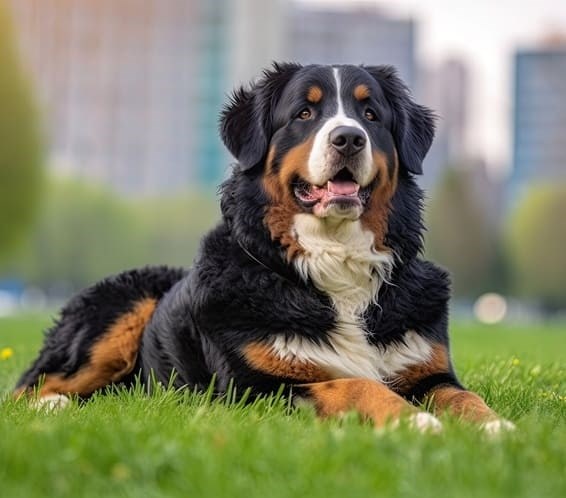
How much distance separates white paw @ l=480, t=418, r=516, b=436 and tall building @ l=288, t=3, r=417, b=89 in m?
132

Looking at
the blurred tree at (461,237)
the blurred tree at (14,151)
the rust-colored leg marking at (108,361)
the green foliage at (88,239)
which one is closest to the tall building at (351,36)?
the green foliage at (88,239)

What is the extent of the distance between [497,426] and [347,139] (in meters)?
1.70

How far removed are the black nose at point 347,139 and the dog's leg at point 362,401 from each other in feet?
3.87

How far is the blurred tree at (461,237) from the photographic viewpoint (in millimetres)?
59969

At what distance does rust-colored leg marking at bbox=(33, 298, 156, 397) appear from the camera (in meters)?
6.71

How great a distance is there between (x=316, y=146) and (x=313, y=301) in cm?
82

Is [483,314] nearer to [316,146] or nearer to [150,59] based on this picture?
[316,146]

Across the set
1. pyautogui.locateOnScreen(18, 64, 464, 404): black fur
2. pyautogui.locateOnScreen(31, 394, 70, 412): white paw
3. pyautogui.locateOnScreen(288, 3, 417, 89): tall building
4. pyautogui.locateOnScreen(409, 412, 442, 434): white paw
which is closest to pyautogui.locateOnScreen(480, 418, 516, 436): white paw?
pyautogui.locateOnScreen(409, 412, 442, 434): white paw

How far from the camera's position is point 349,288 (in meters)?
5.81

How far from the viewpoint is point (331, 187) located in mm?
5637

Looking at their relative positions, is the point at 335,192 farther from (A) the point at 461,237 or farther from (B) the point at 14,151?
(A) the point at 461,237

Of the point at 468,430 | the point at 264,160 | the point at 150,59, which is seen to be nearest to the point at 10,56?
the point at 264,160

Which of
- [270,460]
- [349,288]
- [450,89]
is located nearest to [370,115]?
[349,288]

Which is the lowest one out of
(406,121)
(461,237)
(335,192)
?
(461,237)
